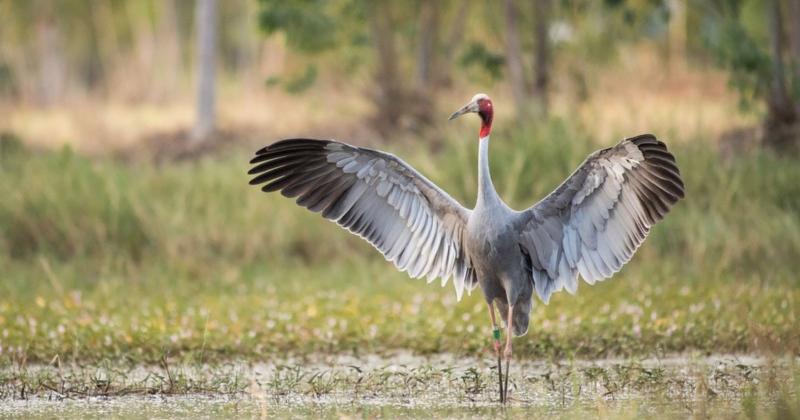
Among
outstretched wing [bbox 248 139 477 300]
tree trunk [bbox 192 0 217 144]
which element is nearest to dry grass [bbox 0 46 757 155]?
tree trunk [bbox 192 0 217 144]

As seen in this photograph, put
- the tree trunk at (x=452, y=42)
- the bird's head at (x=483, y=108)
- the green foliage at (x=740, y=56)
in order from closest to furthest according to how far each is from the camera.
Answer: the bird's head at (x=483, y=108)
the green foliage at (x=740, y=56)
the tree trunk at (x=452, y=42)

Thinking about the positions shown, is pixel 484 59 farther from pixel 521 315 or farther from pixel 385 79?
pixel 521 315

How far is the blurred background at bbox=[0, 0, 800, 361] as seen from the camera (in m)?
9.55

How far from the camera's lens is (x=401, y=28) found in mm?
23016

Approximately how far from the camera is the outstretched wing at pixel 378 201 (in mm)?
8117

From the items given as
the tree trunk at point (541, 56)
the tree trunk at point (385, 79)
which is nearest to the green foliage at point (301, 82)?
the tree trunk at point (385, 79)

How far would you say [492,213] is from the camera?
7.78 meters

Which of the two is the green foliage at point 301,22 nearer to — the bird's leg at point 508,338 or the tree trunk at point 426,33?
the tree trunk at point 426,33

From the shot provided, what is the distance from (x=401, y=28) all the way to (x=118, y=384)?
15.9m

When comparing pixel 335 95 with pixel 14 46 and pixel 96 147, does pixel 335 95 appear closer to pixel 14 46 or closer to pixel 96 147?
pixel 96 147

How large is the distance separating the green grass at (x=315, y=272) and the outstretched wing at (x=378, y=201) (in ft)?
3.38

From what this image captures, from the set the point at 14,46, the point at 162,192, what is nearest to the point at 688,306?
the point at 162,192

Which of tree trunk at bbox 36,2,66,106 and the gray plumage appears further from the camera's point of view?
tree trunk at bbox 36,2,66,106

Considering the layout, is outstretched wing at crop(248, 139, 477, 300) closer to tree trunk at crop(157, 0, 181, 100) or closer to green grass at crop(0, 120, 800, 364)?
green grass at crop(0, 120, 800, 364)
